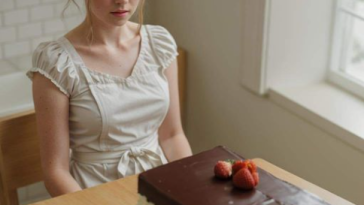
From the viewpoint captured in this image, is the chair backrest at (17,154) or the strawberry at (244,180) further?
the chair backrest at (17,154)

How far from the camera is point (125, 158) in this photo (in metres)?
2.19

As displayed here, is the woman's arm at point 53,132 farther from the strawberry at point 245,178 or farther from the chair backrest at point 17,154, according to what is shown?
the strawberry at point 245,178

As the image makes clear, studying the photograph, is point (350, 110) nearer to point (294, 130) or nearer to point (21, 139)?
point (294, 130)

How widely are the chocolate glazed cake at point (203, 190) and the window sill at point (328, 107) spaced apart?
0.69 meters

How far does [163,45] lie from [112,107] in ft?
0.94

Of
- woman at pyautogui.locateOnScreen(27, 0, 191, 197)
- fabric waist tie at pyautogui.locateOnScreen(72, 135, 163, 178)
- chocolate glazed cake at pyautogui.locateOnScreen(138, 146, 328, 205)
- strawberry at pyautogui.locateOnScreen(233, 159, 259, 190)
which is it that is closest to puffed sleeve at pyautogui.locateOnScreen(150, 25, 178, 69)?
woman at pyautogui.locateOnScreen(27, 0, 191, 197)

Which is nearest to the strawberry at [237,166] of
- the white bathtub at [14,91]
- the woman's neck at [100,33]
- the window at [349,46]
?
the woman's neck at [100,33]

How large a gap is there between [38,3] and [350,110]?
4.24 feet

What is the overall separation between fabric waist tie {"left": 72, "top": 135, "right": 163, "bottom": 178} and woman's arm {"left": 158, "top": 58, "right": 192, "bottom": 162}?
0.35 feet

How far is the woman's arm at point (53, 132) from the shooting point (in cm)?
206

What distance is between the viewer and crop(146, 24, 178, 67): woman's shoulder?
226cm

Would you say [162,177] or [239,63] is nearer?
[162,177]

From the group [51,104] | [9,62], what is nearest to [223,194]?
[51,104]

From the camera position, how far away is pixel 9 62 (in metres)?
2.96
